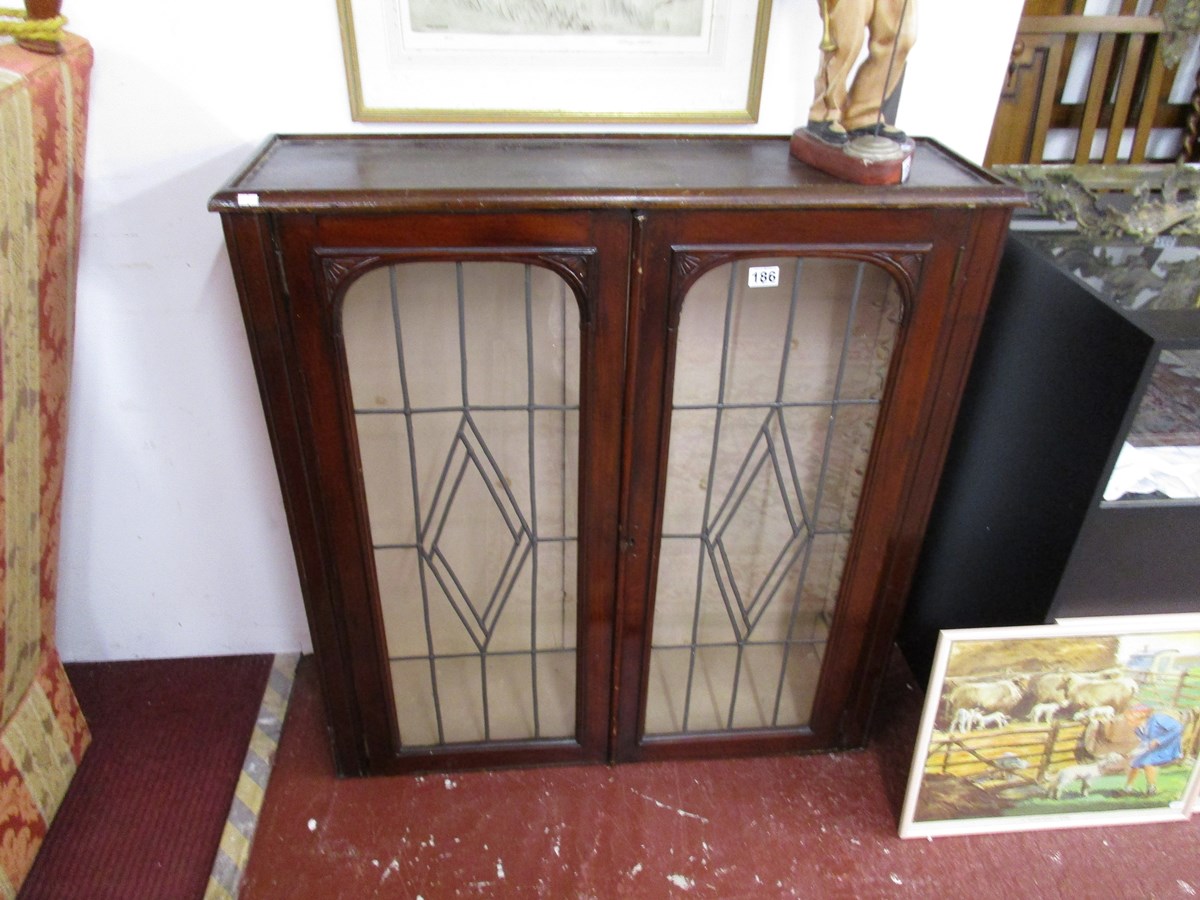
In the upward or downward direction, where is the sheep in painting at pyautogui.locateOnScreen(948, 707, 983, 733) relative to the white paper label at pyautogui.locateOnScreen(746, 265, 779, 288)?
downward

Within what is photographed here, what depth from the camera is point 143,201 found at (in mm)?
1374

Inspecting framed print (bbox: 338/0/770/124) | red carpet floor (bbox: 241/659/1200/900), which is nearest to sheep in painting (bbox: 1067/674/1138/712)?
red carpet floor (bbox: 241/659/1200/900)

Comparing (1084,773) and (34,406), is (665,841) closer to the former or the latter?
(1084,773)

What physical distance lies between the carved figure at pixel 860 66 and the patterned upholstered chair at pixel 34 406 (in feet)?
3.34

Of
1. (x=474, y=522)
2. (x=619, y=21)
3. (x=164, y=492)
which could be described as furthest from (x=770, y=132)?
(x=164, y=492)

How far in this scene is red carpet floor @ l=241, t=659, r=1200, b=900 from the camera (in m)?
1.45

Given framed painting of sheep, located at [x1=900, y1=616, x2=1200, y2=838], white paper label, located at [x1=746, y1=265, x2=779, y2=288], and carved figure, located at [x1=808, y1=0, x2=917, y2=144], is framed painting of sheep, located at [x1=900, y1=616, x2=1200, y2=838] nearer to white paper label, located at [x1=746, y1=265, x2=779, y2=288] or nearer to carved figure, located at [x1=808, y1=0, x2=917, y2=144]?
white paper label, located at [x1=746, y1=265, x2=779, y2=288]

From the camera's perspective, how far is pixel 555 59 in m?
1.31

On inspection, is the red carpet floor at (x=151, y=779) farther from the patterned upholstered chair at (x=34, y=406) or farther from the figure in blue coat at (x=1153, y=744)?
the figure in blue coat at (x=1153, y=744)

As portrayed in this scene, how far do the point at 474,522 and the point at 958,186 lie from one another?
84 cm

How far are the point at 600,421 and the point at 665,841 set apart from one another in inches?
30.1

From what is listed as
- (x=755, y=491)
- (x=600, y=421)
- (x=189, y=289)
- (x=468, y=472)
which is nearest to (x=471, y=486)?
(x=468, y=472)

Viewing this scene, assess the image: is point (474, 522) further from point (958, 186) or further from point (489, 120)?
point (958, 186)

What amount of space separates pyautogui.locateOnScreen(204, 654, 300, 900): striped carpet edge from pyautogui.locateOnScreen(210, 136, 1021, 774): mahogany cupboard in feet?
0.51
